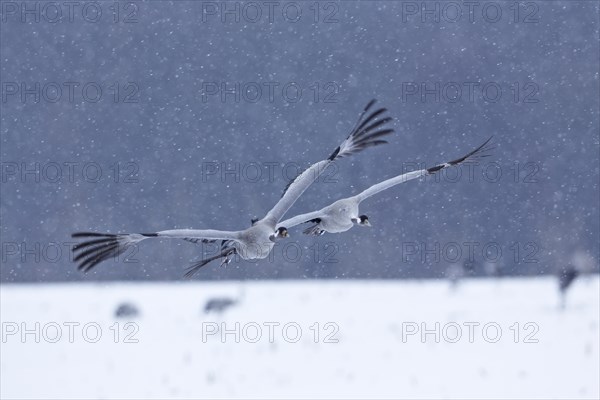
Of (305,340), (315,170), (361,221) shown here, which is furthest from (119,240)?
(305,340)

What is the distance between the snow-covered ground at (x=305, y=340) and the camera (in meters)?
5.73

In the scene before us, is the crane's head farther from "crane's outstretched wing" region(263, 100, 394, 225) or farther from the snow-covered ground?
the snow-covered ground

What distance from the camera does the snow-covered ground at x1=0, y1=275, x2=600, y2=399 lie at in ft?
18.8

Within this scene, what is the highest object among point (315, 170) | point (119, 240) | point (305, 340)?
point (315, 170)

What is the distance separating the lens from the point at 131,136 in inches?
380

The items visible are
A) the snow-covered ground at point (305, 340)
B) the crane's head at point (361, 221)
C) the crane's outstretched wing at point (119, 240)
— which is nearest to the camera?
the crane's outstretched wing at point (119, 240)

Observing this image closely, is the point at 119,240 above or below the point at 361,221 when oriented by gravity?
below

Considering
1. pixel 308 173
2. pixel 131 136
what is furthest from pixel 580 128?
pixel 308 173

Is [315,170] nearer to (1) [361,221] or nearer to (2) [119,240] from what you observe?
(1) [361,221]

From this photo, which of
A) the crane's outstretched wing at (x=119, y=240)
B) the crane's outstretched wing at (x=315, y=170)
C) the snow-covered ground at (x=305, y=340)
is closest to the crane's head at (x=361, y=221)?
the crane's outstretched wing at (x=315, y=170)

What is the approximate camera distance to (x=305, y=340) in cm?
738

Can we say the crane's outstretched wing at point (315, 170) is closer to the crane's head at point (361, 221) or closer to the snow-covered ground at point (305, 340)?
the crane's head at point (361, 221)

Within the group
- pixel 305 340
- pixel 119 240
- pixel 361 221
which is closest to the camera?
pixel 119 240

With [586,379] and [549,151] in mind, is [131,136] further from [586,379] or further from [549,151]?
[586,379]
